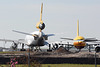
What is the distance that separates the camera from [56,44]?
8662 centimetres

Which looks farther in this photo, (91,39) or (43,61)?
(91,39)

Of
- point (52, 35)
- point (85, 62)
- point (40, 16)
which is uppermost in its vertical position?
point (40, 16)

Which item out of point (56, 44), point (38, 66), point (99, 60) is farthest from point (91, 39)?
point (38, 66)

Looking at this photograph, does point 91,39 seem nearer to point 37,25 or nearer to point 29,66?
point 37,25

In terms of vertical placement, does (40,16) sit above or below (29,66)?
above

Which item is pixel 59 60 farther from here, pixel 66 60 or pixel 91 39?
pixel 91 39

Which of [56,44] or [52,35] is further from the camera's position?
[56,44]

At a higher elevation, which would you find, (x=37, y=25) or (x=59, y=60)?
(x=37, y=25)

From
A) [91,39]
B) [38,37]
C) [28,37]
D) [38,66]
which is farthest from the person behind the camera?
[91,39]

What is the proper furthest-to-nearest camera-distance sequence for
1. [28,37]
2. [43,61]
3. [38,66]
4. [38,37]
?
[28,37], [38,37], [43,61], [38,66]

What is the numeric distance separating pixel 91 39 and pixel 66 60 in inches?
1997

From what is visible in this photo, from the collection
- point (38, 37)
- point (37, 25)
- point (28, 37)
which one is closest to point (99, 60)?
point (37, 25)

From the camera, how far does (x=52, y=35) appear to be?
236 ft

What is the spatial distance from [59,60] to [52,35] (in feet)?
120
